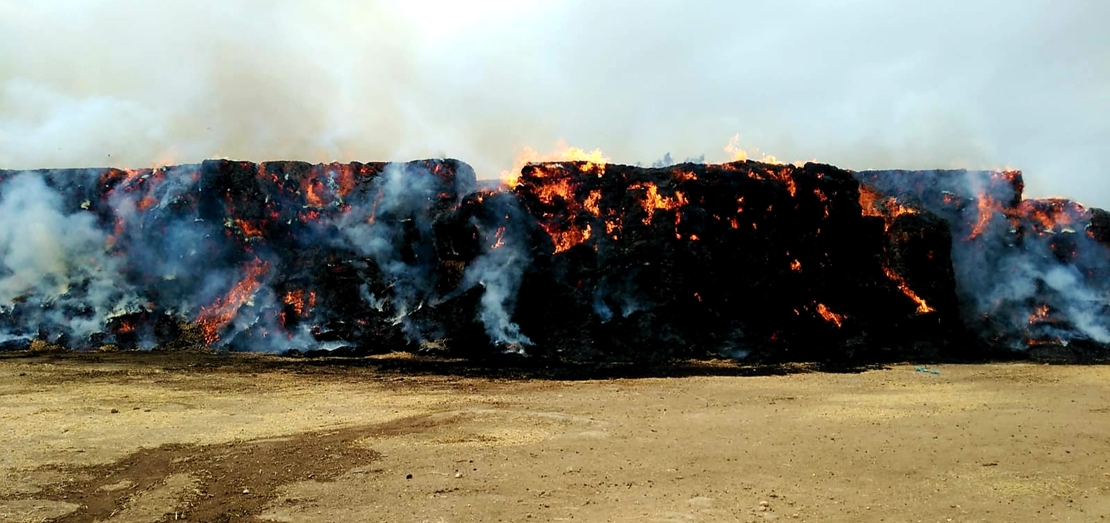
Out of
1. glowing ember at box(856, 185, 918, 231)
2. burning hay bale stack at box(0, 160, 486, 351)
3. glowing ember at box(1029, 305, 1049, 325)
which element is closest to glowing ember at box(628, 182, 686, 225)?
glowing ember at box(856, 185, 918, 231)

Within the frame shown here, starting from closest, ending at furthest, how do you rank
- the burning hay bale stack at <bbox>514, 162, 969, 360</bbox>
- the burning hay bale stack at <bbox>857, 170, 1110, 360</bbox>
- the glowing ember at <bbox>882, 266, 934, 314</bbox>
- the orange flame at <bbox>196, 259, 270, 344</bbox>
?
1. the burning hay bale stack at <bbox>514, 162, 969, 360</bbox>
2. the glowing ember at <bbox>882, 266, 934, 314</bbox>
3. the orange flame at <bbox>196, 259, 270, 344</bbox>
4. the burning hay bale stack at <bbox>857, 170, 1110, 360</bbox>

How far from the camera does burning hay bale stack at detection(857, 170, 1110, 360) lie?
97.8 feet

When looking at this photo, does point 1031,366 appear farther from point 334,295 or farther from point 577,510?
point 334,295

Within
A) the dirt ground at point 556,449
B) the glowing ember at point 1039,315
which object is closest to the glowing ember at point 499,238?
the dirt ground at point 556,449

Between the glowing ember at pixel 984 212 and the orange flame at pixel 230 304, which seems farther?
the glowing ember at pixel 984 212

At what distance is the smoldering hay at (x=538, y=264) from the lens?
1003 inches

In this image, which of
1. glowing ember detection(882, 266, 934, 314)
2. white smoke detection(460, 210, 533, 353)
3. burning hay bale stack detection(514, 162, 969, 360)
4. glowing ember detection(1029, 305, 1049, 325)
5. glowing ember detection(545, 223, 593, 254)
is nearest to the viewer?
burning hay bale stack detection(514, 162, 969, 360)

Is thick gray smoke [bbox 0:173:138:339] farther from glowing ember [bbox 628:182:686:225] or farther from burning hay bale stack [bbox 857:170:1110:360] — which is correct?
burning hay bale stack [bbox 857:170:1110:360]

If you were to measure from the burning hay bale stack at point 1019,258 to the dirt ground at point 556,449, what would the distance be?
11.8 meters

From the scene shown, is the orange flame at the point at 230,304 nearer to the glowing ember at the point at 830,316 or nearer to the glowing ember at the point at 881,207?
the glowing ember at the point at 830,316

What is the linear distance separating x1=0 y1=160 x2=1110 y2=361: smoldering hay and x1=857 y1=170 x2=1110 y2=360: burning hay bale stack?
114 millimetres

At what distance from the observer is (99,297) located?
1172 inches

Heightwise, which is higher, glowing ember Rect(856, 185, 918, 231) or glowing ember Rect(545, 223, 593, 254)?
glowing ember Rect(856, 185, 918, 231)

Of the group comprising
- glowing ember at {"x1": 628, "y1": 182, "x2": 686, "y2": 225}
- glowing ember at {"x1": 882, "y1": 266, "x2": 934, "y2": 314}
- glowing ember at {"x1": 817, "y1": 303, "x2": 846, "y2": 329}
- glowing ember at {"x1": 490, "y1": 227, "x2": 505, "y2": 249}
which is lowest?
glowing ember at {"x1": 817, "y1": 303, "x2": 846, "y2": 329}
